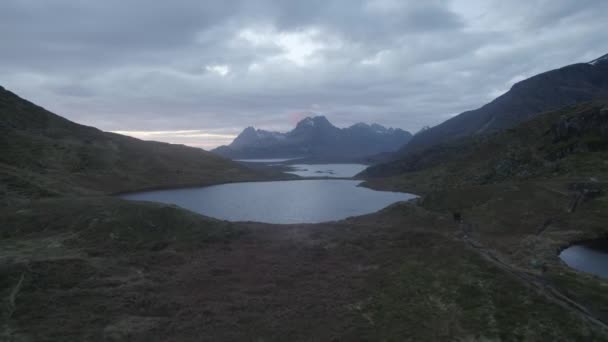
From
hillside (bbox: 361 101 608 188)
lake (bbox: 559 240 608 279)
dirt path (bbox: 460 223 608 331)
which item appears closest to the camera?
dirt path (bbox: 460 223 608 331)

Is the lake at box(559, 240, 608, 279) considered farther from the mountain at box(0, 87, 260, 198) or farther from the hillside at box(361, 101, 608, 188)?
the mountain at box(0, 87, 260, 198)

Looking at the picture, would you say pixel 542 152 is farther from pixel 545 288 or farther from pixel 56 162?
pixel 56 162

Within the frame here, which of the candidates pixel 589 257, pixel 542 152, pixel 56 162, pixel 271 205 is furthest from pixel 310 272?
pixel 56 162

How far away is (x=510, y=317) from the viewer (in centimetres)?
2844

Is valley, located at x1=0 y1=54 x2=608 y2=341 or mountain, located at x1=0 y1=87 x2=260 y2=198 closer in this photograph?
valley, located at x1=0 y1=54 x2=608 y2=341

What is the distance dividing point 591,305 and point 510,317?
829cm

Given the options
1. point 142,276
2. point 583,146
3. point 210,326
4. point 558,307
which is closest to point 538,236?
point 558,307

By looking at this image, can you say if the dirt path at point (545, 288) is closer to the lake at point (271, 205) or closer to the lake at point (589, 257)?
the lake at point (589, 257)

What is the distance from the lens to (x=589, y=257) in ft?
155

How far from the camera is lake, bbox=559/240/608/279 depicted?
42.9 meters

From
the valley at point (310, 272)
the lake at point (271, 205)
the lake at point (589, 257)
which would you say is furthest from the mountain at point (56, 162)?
the lake at point (589, 257)

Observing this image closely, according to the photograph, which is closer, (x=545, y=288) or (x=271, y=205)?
(x=545, y=288)

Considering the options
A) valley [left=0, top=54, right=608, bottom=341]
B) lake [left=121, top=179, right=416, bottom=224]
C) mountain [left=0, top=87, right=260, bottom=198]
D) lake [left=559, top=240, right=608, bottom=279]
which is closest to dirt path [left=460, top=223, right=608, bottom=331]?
valley [left=0, top=54, right=608, bottom=341]

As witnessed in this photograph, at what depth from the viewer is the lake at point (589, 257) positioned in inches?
1688
